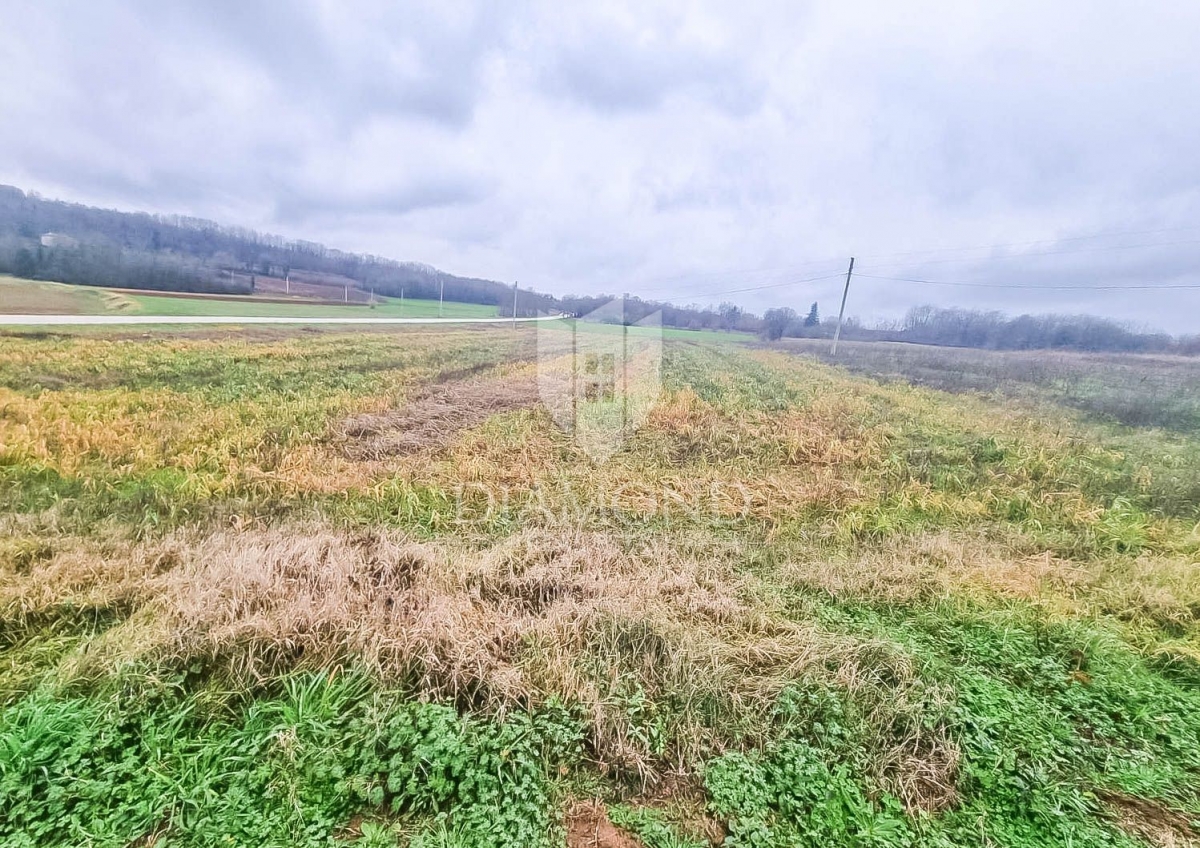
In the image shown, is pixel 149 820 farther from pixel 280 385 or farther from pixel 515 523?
pixel 280 385

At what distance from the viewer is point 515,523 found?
4125 millimetres

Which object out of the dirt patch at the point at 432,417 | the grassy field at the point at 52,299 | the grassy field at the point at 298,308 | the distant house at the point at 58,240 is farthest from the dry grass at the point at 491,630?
the distant house at the point at 58,240

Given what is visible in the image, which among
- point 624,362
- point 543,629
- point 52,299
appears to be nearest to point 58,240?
point 52,299

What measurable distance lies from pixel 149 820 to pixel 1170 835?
14.5ft

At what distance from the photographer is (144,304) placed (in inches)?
207

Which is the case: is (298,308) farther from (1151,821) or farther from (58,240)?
(1151,821)

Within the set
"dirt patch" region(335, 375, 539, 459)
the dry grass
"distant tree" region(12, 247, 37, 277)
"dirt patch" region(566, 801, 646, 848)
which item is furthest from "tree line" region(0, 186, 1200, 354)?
"dirt patch" region(566, 801, 646, 848)

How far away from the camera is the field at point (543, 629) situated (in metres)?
1.85

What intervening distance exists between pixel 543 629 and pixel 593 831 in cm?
106

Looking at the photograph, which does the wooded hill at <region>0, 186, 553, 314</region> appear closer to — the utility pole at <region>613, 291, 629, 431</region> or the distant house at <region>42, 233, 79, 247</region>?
the distant house at <region>42, 233, 79, 247</region>

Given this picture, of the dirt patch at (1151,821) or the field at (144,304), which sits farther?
the field at (144,304)

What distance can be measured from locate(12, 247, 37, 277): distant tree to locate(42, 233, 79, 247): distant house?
213 millimetres

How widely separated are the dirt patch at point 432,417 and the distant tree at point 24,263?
3.53 meters

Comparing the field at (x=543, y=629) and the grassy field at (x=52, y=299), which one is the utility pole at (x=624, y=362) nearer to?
the field at (x=543, y=629)
